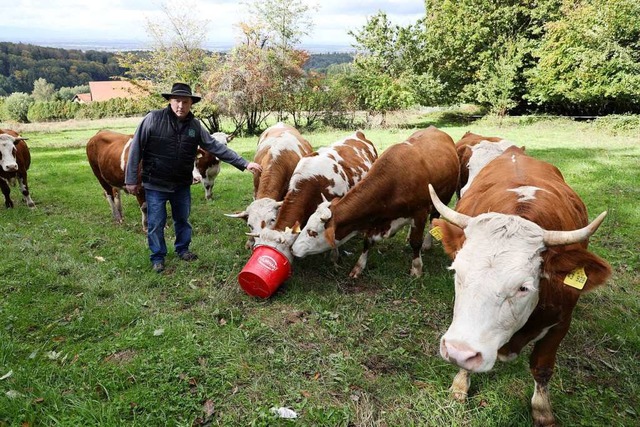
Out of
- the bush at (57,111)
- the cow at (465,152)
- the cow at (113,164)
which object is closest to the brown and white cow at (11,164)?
the cow at (113,164)

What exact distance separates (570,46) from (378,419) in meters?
25.6

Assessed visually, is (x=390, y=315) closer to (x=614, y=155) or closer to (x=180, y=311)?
(x=180, y=311)

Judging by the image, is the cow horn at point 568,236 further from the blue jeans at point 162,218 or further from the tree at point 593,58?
the tree at point 593,58

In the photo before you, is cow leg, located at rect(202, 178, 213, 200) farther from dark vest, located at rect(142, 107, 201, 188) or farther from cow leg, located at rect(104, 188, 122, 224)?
dark vest, located at rect(142, 107, 201, 188)

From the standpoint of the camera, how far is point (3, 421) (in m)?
2.79

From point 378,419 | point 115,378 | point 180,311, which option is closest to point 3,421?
point 115,378

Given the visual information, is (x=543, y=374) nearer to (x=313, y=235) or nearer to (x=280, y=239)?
(x=313, y=235)

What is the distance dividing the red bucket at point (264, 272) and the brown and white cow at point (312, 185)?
0.88 feet

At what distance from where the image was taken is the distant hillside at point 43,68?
3374 inches

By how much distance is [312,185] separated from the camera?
5.43 m

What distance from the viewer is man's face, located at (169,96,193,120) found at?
5016 millimetres

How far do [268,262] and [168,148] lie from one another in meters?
2.15

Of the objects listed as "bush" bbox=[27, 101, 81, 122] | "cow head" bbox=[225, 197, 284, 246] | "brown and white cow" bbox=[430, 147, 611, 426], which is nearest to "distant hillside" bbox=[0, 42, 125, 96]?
"bush" bbox=[27, 101, 81, 122]

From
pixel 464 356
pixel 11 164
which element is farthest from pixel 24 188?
pixel 464 356
